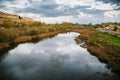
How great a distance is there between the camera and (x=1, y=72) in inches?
1177

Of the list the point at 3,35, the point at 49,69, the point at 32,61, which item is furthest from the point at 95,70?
the point at 3,35

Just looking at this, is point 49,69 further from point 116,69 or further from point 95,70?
point 116,69

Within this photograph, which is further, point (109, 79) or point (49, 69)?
point (49, 69)

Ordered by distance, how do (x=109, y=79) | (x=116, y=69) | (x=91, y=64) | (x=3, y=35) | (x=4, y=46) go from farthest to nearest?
(x=3, y=35) → (x=4, y=46) → (x=91, y=64) → (x=116, y=69) → (x=109, y=79)

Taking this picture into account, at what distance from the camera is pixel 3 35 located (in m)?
59.5

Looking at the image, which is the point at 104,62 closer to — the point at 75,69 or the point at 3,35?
the point at 75,69

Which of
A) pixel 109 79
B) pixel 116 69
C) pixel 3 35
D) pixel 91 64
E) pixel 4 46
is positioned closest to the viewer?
pixel 109 79

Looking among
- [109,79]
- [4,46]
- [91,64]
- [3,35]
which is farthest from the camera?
[3,35]

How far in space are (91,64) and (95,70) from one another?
4.26 m

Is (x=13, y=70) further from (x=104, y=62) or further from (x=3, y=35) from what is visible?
(x=3, y=35)

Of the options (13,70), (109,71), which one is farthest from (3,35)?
(109,71)

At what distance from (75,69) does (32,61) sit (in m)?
10.0

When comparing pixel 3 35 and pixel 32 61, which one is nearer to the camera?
pixel 32 61

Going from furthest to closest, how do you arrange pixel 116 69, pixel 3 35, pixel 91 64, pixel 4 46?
1. pixel 3 35
2. pixel 4 46
3. pixel 91 64
4. pixel 116 69
